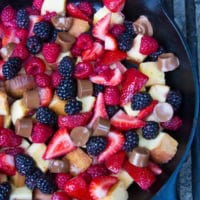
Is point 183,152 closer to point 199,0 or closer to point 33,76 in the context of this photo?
point 33,76

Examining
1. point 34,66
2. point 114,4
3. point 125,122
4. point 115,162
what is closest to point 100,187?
point 115,162

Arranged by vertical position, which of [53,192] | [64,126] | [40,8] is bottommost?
[53,192]

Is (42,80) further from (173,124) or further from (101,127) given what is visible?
(173,124)

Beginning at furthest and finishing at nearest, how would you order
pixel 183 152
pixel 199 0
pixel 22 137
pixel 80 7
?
pixel 199 0, pixel 80 7, pixel 22 137, pixel 183 152

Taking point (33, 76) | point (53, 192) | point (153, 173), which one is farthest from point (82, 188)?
point (33, 76)

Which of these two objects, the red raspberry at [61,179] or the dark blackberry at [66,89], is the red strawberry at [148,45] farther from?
the red raspberry at [61,179]
